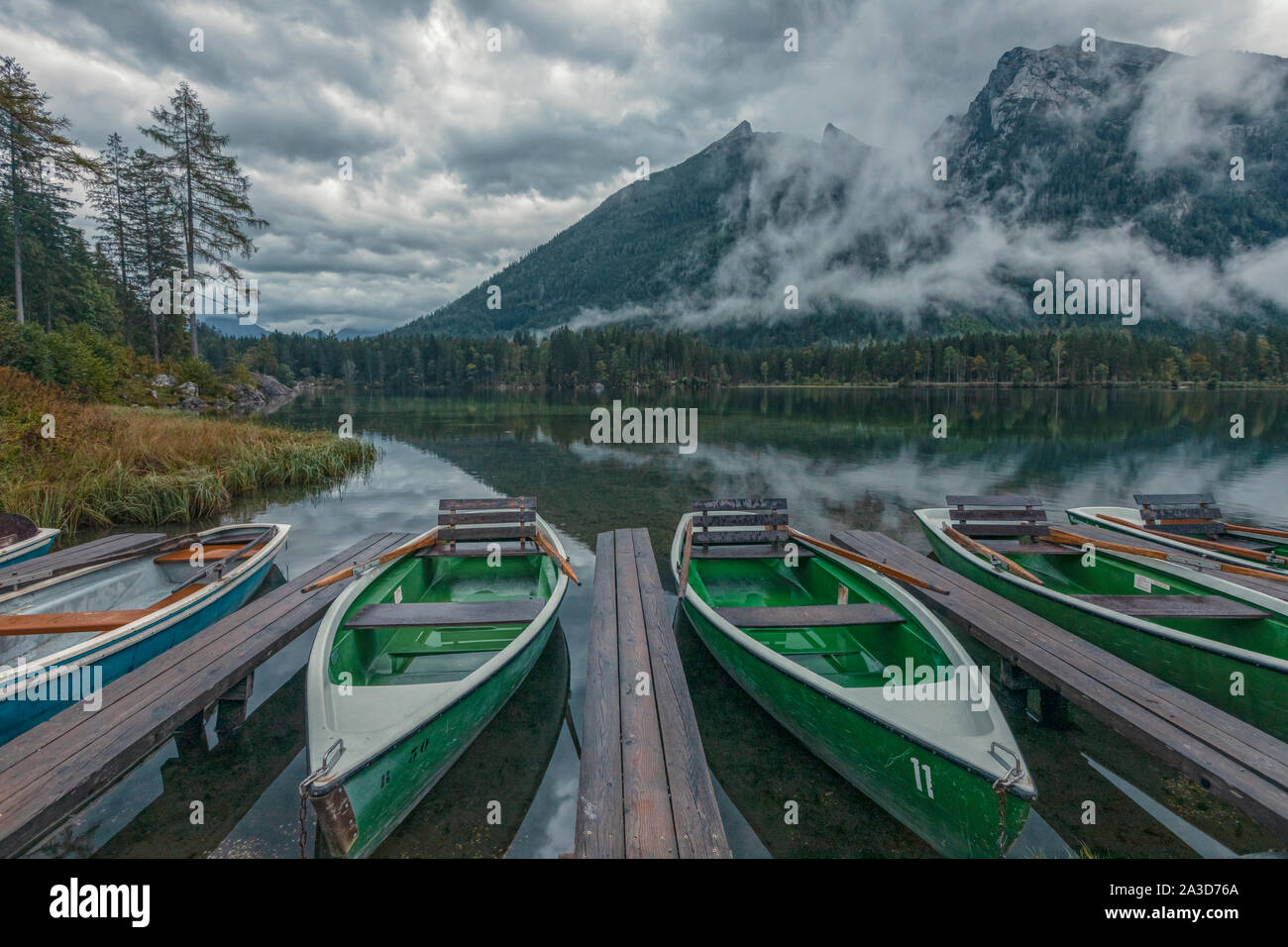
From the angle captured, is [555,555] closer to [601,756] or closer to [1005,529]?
→ [601,756]

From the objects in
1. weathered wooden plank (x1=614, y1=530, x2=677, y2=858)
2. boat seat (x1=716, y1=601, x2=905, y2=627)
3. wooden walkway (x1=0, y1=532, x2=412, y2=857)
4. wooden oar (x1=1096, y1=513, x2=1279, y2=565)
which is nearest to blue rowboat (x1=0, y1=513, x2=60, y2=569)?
wooden walkway (x1=0, y1=532, x2=412, y2=857)

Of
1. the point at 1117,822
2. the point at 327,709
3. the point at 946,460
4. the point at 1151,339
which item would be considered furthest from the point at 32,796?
the point at 1151,339

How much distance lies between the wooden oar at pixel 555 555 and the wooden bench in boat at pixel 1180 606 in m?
6.53

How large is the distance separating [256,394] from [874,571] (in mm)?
64428

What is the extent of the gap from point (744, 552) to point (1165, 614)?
535 cm

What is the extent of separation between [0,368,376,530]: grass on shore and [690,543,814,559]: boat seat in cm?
1363

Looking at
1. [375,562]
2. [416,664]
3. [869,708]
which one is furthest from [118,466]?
[869,708]

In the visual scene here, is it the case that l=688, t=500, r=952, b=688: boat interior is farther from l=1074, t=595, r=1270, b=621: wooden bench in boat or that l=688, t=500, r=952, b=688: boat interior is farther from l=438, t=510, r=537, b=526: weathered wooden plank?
l=438, t=510, r=537, b=526: weathered wooden plank

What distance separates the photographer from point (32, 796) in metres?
3.68

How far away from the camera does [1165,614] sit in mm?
6570

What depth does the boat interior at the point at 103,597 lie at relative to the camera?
599 centimetres

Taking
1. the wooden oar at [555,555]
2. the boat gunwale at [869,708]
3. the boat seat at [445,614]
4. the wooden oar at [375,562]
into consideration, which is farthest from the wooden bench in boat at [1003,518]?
the wooden oar at [375,562]

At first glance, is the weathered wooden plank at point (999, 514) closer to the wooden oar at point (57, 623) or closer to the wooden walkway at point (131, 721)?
the wooden walkway at point (131, 721)

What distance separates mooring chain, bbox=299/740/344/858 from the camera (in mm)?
3549
